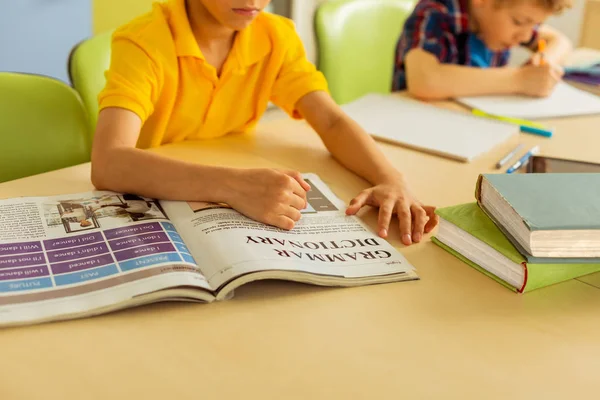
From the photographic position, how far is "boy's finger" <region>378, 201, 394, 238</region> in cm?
87

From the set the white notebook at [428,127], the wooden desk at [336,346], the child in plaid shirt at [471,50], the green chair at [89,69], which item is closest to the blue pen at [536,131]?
the white notebook at [428,127]

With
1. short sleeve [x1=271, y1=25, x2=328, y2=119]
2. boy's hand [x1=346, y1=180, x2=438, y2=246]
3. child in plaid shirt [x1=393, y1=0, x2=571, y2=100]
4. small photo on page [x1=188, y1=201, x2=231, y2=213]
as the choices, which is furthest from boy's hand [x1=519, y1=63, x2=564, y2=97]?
small photo on page [x1=188, y1=201, x2=231, y2=213]

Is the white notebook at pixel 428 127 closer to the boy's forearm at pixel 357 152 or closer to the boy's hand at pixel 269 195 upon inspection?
the boy's forearm at pixel 357 152

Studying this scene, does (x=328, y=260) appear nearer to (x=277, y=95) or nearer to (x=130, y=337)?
(x=130, y=337)

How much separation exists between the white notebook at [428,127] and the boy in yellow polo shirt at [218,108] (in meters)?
0.11

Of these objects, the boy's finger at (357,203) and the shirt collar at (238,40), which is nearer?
the boy's finger at (357,203)

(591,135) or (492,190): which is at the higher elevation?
(492,190)

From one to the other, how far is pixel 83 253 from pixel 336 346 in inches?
11.4

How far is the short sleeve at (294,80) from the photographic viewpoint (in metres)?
1.27

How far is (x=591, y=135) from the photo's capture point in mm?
1365

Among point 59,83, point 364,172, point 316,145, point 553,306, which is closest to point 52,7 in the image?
point 59,83

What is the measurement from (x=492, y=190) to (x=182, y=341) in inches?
15.9

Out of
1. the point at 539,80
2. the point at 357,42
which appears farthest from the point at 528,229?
the point at 357,42

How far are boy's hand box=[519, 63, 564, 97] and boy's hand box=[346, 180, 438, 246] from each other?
0.73 meters
